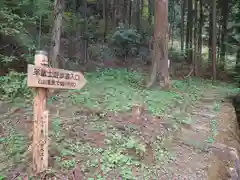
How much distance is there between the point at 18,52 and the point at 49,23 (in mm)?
2895

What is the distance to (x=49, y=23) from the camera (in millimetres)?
12633

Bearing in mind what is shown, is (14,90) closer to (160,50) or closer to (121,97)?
(121,97)

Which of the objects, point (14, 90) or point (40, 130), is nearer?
point (40, 130)

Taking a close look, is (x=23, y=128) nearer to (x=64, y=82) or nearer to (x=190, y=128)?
(x=64, y=82)

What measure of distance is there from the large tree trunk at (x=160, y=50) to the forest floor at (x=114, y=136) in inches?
46.9

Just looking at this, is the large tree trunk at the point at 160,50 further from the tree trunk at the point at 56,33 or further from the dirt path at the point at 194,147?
the tree trunk at the point at 56,33

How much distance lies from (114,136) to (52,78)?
1.73m

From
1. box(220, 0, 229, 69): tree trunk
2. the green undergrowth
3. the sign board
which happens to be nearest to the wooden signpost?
the sign board

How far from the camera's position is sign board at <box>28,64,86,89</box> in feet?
10.7

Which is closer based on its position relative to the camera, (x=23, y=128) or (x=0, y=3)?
(x=23, y=128)

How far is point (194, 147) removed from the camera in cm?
530

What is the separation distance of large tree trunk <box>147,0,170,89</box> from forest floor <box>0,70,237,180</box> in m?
1.19

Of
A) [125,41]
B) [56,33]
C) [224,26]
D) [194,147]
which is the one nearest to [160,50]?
[56,33]

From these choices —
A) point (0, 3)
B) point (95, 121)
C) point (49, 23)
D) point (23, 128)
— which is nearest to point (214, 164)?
point (95, 121)
